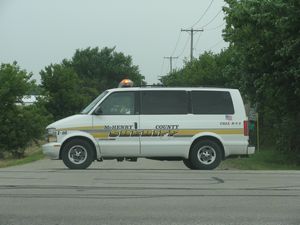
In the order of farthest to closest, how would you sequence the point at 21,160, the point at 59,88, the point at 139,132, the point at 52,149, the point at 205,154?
the point at 59,88, the point at 21,160, the point at 205,154, the point at 139,132, the point at 52,149

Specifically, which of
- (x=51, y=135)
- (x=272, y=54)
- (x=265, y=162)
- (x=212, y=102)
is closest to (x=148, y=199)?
(x=51, y=135)

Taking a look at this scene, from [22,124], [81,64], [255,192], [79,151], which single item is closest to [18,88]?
[22,124]

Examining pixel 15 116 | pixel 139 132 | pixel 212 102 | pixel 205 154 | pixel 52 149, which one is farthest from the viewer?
pixel 15 116

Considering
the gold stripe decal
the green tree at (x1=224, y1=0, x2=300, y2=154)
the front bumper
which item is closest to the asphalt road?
the front bumper

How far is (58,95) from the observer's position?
4484cm

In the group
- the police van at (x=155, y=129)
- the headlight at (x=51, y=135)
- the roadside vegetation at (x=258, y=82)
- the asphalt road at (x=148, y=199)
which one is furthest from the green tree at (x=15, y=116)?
the asphalt road at (x=148, y=199)

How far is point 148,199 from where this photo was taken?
948cm

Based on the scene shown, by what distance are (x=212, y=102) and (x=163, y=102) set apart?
124cm

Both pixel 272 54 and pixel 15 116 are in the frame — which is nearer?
pixel 272 54

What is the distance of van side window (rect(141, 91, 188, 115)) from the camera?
15.3m

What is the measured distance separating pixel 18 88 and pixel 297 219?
29242 mm

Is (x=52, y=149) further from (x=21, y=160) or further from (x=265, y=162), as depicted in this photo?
(x=21, y=160)

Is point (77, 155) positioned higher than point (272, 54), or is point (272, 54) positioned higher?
point (272, 54)

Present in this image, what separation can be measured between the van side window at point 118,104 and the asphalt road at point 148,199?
8.20 feet
